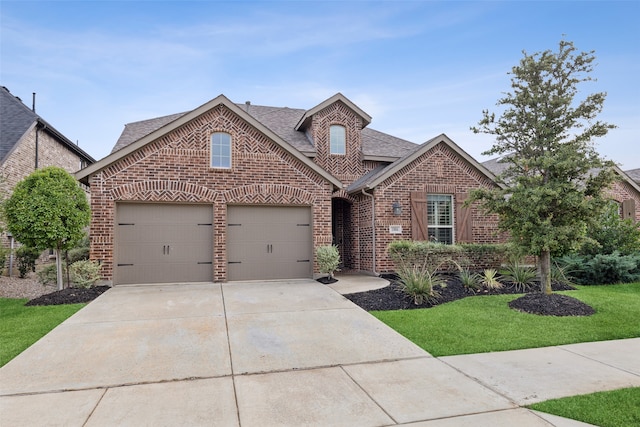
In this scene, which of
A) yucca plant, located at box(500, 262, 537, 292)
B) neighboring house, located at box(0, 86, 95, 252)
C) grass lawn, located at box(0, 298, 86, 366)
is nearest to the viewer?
grass lawn, located at box(0, 298, 86, 366)

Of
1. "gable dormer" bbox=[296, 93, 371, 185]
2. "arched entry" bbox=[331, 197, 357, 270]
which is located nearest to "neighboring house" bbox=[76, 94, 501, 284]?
"arched entry" bbox=[331, 197, 357, 270]

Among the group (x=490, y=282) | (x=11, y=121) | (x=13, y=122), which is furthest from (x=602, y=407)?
(x=11, y=121)

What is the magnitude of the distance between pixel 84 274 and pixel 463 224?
1153 centimetres

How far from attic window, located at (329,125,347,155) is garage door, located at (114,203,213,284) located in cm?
618

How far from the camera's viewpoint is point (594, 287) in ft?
32.2

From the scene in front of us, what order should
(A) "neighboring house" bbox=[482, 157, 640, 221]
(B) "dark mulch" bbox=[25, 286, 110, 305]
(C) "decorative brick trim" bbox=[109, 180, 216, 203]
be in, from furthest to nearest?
(A) "neighboring house" bbox=[482, 157, 640, 221], (C) "decorative brick trim" bbox=[109, 180, 216, 203], (B) "dark mulch" bbox=[25, 286, 110, 305]

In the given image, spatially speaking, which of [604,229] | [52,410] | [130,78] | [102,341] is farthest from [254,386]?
[604,229]

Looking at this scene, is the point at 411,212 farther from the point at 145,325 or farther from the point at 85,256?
the point at 85,256

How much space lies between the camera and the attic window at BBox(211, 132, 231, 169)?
10461 millimetres

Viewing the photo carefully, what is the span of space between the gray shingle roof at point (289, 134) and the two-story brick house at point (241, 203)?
2857 mm

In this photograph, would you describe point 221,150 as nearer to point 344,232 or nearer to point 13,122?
point 344,232

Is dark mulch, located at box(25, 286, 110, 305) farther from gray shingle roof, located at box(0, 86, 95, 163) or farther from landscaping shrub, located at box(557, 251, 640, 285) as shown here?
landscaping shrub, located at box(557, 251, 640, 285)

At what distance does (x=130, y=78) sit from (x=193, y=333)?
983 cm

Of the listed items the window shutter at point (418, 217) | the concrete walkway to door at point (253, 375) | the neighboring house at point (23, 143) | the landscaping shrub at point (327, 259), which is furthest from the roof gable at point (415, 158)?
the neighboring house at point (23, 143)
